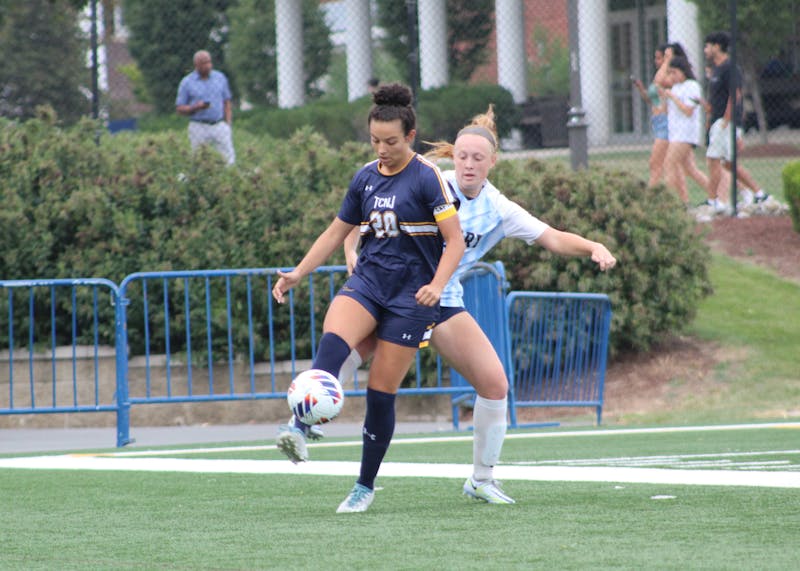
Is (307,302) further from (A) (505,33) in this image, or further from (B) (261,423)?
(A) (505,33)

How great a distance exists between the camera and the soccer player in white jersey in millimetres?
5934

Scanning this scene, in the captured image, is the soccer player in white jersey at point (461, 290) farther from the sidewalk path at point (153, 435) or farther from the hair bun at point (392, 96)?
the sidewalk path at point (153, 435)

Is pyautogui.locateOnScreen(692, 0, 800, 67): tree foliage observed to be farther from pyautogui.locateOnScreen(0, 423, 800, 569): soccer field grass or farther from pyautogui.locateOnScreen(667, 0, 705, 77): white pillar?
pyautogui.locateOnScreen(0, 423, 800, 569): soccer field grass

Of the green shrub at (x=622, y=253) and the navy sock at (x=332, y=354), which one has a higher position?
the green shrub at (x=622, y=253)

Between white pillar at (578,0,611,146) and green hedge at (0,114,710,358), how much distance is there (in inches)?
488

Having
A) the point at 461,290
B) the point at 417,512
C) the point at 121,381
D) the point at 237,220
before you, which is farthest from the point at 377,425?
the point at 237,220

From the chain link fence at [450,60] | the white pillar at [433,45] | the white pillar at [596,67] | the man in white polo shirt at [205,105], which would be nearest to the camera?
the man in white polo shirt at [205,105]

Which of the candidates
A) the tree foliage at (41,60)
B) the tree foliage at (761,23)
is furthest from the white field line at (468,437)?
the tree foliage at (761,23)

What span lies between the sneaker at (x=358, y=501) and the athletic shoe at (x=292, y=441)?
432 millimetres

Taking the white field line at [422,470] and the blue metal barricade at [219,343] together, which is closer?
the white field line at [422,470]

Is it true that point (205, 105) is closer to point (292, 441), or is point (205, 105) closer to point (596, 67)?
point (292, 441)

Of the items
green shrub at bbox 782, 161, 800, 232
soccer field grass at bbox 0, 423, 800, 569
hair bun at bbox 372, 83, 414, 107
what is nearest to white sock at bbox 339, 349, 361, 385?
soccer field grass at bbox 0, 423, 800, 569

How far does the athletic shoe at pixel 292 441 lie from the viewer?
5.37 m

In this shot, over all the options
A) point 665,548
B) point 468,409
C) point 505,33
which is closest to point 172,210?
point 468,409
